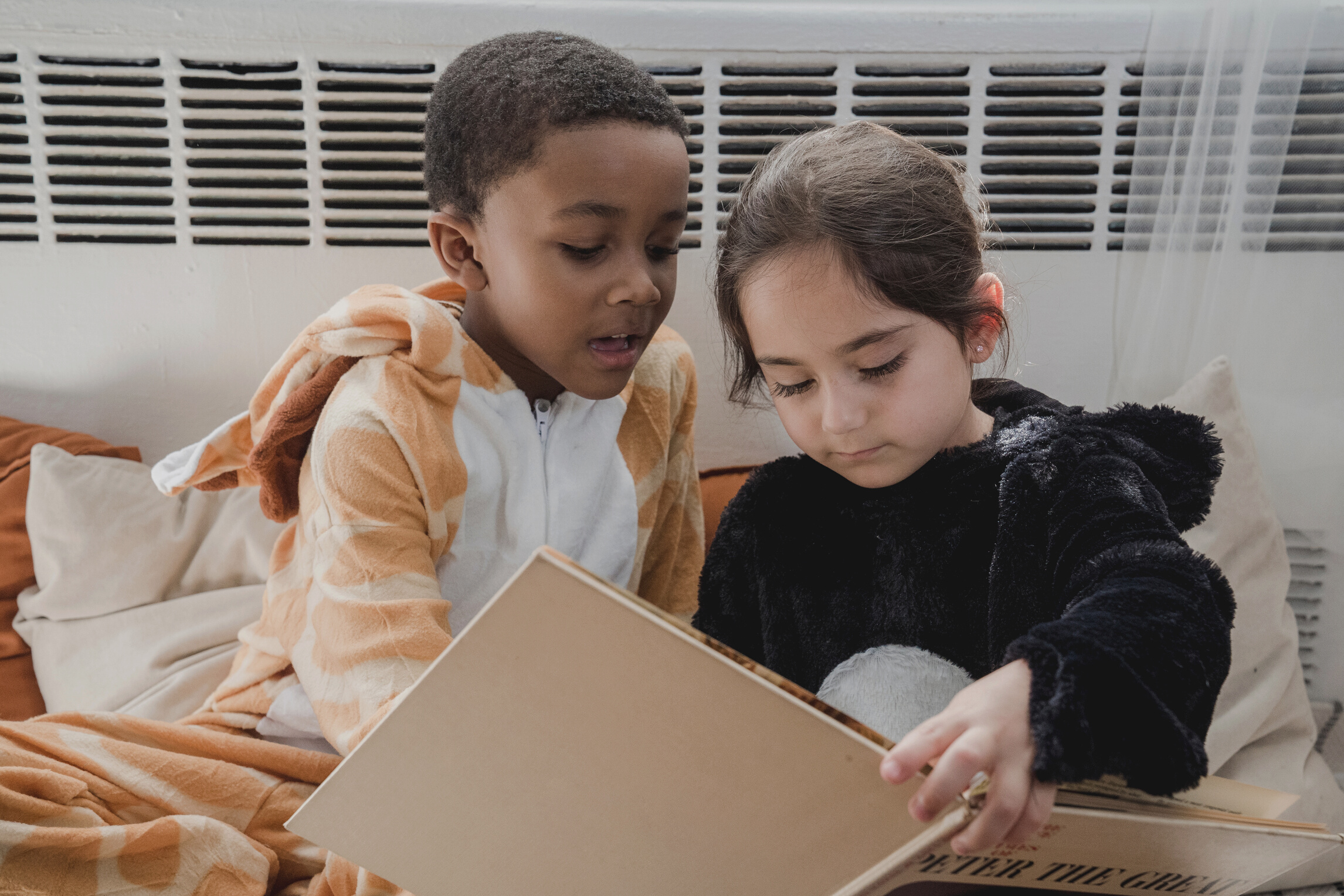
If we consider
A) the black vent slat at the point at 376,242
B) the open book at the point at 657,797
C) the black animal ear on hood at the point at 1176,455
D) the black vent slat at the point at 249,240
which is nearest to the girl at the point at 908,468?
the black animal ear on hood at the point at 1176,455

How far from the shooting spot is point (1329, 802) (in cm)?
109

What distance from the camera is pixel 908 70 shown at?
1.22 m

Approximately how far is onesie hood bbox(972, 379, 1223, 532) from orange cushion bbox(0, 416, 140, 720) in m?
1.09

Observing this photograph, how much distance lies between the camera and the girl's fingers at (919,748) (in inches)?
17.8

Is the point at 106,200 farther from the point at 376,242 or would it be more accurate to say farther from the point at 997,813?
the point at 997,813

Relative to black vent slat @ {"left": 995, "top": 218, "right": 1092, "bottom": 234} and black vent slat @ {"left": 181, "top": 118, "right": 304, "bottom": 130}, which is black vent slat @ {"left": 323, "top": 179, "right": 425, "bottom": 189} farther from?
black vent slat @ {"left": 995, "top": 218, "right": 1092, "bottom": 234}

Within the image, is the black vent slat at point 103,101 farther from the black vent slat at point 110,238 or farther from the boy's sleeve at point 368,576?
the boy's sleeve at point 368,576

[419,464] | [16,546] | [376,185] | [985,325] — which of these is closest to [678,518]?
[419,464]

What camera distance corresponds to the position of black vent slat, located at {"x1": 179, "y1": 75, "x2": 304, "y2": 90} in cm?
119

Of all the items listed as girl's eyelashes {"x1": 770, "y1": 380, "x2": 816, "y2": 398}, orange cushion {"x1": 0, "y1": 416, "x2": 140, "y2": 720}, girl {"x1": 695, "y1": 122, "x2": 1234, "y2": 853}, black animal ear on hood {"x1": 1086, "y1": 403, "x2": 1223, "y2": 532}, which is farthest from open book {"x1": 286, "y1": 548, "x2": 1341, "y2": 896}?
orange cushion {"x1": 0, "y1": 416, "x2": 140, "y2": 720}

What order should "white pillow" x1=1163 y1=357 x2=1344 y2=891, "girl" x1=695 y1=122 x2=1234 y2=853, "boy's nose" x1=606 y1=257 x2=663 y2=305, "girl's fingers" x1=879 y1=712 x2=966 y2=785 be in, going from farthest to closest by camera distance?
"white pillow" x1=1163 y1=357 x2=1344 y2=891, "boy's nose" x1=606 y1=257 x2=663 y2=305, "girl" x1=695 y1=122 x2=1234 y2=853, "girl's fingers" x1=879 y1=712 x2=966 y2=785

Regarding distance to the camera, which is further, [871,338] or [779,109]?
[779,109]

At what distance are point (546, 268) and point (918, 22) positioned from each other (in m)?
0.61

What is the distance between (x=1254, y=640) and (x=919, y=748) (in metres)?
0.86
